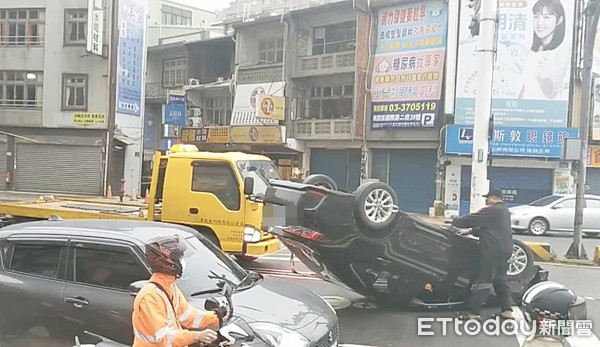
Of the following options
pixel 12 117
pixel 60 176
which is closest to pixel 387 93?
pixel 60 176

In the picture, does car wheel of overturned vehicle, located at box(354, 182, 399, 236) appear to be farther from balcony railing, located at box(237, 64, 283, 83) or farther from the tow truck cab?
balcony railing, located at box(237, 64, 283, 83)

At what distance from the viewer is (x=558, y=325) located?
15.7ft

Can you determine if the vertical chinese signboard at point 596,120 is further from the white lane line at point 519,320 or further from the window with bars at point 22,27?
the window with bars at point 22,27

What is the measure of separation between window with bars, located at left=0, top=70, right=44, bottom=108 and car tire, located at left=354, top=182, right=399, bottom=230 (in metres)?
26.0

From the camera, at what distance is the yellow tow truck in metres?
8.56

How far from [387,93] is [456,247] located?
17.4 meters

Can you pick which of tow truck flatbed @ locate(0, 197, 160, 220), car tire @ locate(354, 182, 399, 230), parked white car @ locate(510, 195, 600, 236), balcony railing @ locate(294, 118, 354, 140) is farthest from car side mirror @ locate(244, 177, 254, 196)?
balcony railing @ locate(294, 118, 354, 140)

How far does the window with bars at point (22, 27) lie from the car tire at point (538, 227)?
24663mm

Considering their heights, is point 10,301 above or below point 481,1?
below

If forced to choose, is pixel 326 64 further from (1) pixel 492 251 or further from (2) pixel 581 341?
(2) pixel 581 341

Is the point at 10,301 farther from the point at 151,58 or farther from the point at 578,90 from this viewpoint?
the point at 151,58

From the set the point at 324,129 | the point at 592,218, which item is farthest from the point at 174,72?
the point at 592,218

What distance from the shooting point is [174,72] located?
112ft

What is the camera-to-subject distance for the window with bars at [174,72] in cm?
3356
